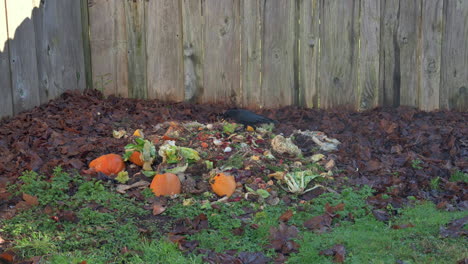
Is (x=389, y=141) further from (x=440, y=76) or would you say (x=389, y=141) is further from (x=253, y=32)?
(x=253, y=32)

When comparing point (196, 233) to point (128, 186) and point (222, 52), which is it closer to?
point (128, 186)

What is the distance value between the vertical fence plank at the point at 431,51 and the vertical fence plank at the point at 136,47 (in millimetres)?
3526

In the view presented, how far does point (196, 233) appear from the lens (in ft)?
12.5

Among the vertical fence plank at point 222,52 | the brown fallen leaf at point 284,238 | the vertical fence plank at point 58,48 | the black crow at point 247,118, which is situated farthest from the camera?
the vertical fence plank at point 222,52

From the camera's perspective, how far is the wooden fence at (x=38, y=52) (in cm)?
576

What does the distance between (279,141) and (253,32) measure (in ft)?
7.20

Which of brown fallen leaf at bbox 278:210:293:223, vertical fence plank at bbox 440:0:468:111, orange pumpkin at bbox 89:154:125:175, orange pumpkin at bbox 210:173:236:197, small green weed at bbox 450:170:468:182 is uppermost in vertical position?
vertical fence plank at bbox 440:0:468:111

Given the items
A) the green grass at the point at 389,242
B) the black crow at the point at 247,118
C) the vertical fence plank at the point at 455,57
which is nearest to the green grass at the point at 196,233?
the green grass at the point at 389,242

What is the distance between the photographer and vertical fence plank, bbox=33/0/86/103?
632cm

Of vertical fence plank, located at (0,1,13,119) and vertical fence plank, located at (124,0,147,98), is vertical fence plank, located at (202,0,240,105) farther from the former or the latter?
vertical fence plank, located at (0,1,13,119)

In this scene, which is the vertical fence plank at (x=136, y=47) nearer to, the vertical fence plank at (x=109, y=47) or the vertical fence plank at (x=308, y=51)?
the vertical fence plank at (x=109, y=47)

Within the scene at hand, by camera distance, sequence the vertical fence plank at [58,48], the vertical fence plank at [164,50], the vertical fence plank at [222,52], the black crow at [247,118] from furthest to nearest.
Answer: the vertical fence plank at [164,50] → the vertical fence plank at [222,52] → the vertical fence plank at [58,48] → the black crow at [247,118]

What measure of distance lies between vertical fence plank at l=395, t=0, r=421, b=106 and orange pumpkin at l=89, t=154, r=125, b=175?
3.85 m

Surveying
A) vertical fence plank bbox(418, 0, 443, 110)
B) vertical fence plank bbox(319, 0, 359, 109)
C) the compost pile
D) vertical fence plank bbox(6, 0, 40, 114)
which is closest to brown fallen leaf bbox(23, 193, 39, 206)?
the compost pile
